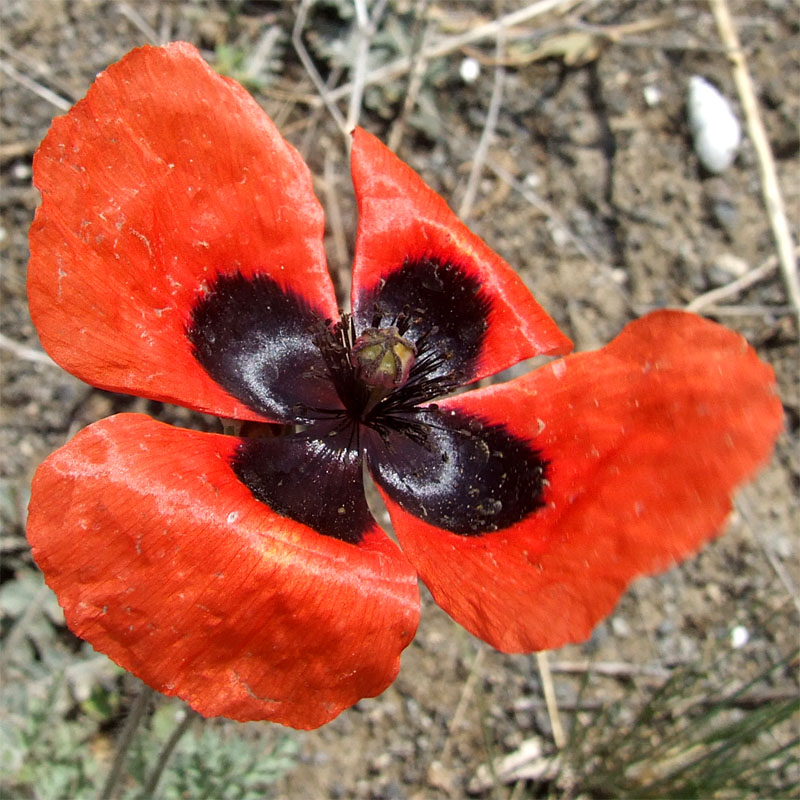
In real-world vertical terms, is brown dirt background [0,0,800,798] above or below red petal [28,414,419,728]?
below

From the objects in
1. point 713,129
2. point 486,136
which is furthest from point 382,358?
point 713,129

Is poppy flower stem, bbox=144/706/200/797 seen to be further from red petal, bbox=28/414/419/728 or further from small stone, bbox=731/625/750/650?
small stone, bbox=731/625/750/650

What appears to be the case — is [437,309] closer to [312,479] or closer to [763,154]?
[312,479]

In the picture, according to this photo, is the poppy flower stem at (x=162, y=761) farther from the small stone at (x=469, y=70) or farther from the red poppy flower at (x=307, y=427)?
the small stone at (x=469, y=70)

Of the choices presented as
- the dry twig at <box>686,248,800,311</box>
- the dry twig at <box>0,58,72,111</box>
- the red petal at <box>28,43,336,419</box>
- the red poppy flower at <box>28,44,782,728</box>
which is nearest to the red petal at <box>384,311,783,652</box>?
the red poppy flower at <box>28,44,782,728</box>

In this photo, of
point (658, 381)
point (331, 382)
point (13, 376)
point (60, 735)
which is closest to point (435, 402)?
point (331, 382)

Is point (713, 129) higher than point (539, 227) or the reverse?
higher

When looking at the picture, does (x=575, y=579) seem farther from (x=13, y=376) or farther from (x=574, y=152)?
(x=574, y=152)
